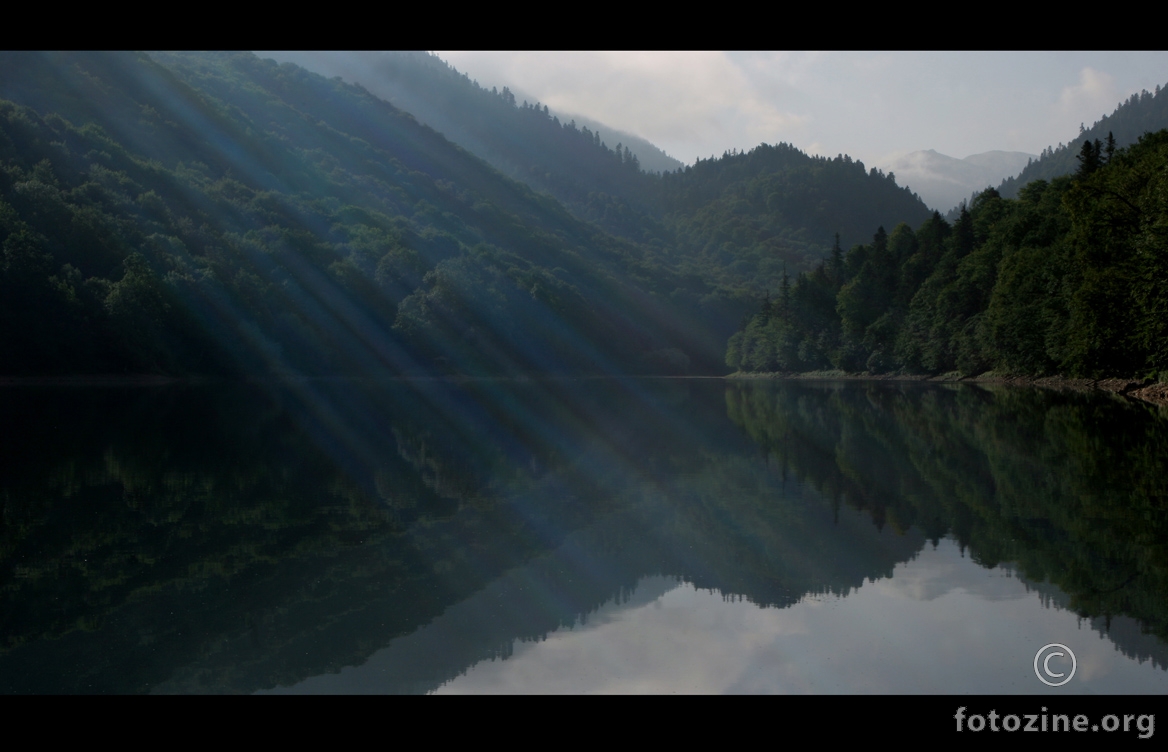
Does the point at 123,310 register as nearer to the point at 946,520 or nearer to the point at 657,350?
the point at 946,520

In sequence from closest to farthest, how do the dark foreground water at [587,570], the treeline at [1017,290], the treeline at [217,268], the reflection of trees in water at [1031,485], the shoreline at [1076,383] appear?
the dark foreground water at [587,570] < the reflection of trees in water at [1031,485] < the shoreline at [1076,383] < the treeline at [1017,290] < the treeline at [217,268]

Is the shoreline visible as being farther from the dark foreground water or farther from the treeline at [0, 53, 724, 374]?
the treeline at [0, 53, 724, 374]

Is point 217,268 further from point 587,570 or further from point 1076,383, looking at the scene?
point 587,570

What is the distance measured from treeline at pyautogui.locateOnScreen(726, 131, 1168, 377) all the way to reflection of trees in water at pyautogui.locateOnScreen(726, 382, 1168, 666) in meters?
16.5

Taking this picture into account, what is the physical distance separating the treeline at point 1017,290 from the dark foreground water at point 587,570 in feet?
92.1

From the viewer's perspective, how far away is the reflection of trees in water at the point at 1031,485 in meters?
8.84

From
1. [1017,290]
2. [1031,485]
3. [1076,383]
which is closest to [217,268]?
[1017,290]

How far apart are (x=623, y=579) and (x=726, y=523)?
335 cm

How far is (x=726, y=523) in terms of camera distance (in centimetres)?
1230

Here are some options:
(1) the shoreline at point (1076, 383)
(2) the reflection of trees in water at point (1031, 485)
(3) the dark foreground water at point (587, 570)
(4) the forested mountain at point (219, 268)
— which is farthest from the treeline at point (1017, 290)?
(4) the forested mountain at point (219, 268)

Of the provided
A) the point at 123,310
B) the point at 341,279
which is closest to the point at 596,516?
the point at 123,310

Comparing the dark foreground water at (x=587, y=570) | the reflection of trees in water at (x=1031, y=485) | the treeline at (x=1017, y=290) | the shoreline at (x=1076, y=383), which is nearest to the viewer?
the dark foreground water at (x=587, y=570)

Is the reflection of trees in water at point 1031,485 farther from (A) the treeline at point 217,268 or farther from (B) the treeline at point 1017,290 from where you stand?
(A) the treeline at point 217,268

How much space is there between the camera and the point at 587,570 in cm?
978
